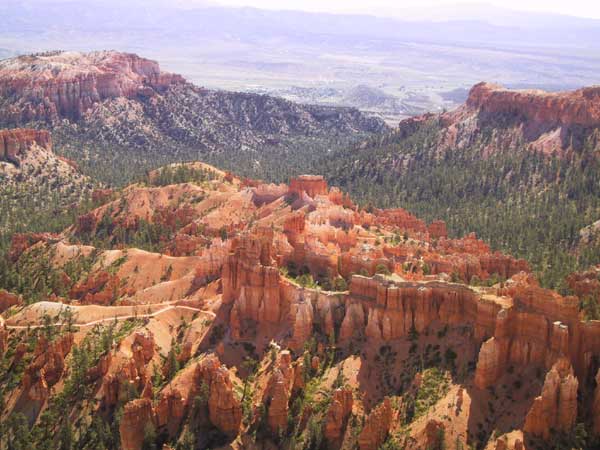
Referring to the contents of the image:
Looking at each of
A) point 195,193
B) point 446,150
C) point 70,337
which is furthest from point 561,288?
point 446,150

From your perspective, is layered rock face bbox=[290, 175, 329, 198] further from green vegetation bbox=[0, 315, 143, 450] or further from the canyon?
green vegetation bbox=[0, 315, 143, 450]

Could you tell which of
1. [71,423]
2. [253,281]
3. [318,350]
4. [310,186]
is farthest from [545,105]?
[71,423]

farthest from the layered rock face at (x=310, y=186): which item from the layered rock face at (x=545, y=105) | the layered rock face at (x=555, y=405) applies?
the layered rock face at (x=545, y=105)

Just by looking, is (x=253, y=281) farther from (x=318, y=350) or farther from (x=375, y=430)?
(x=375, y=430)

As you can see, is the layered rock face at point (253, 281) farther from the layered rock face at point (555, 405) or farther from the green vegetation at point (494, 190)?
the green vegetation at point (494, 190)

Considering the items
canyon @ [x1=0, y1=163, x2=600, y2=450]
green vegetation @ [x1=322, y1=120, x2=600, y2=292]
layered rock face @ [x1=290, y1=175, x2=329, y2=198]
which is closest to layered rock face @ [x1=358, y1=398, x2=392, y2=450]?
canyon @ [x1=0, y1=163, x2=600, y2=450]

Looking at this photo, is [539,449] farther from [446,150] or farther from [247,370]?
[446,150]

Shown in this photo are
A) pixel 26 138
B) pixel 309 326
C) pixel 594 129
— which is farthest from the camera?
pixel 26 138

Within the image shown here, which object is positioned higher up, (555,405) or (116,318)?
(555,405)
